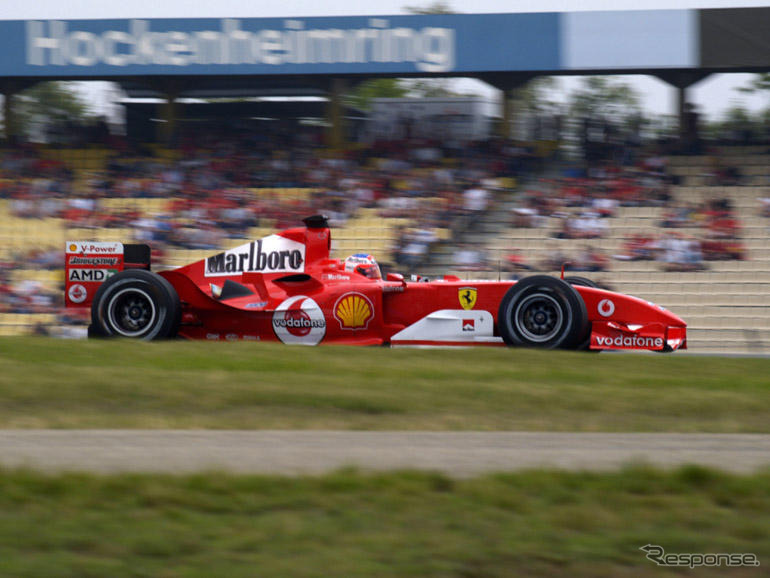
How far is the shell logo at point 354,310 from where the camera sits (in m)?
10.7

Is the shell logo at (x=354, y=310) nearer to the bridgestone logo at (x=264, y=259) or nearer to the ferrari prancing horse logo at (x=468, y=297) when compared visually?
the bridgestone logo at (x=264, y=259)

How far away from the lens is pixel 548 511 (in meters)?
4.25

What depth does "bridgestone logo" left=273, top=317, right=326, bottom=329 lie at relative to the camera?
1079cm

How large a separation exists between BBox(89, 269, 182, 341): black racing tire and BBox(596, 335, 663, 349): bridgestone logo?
4.83 m

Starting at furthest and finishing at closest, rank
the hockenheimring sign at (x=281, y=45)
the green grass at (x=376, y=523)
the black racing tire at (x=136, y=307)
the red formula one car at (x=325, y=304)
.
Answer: the hockenheimring sign at (x=281, y=45), the black racing tire at (x=136, y=307), the red formula one car at (x=325, y=304), the green grass at (x=376, y=523)

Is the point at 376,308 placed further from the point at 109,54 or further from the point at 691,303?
the point at 109,54

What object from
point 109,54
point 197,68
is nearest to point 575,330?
point 197,68

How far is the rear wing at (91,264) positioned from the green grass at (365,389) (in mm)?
1596

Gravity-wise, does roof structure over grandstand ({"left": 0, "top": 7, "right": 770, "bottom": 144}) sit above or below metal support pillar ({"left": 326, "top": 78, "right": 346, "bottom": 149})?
above

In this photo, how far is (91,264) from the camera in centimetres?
1119

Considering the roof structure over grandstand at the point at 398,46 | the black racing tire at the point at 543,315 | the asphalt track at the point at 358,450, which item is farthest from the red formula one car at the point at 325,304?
the roof structure over grandstand at the point at 398,46

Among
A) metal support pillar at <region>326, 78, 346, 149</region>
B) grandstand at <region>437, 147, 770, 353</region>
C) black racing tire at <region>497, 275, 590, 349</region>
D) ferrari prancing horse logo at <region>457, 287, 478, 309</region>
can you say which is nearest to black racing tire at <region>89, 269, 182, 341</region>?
ferrari prancing horse logo at <region>457, 287, 478, 309</region>

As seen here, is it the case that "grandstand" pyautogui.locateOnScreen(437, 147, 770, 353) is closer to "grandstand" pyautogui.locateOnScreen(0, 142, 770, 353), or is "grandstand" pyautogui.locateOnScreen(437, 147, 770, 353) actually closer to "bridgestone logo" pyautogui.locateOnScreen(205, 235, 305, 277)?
"grandstand" pyautogui.locateOnScreen(0, 142, 770, 353)

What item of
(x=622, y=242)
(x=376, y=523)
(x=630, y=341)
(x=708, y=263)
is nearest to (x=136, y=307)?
(x=630, y=341)
